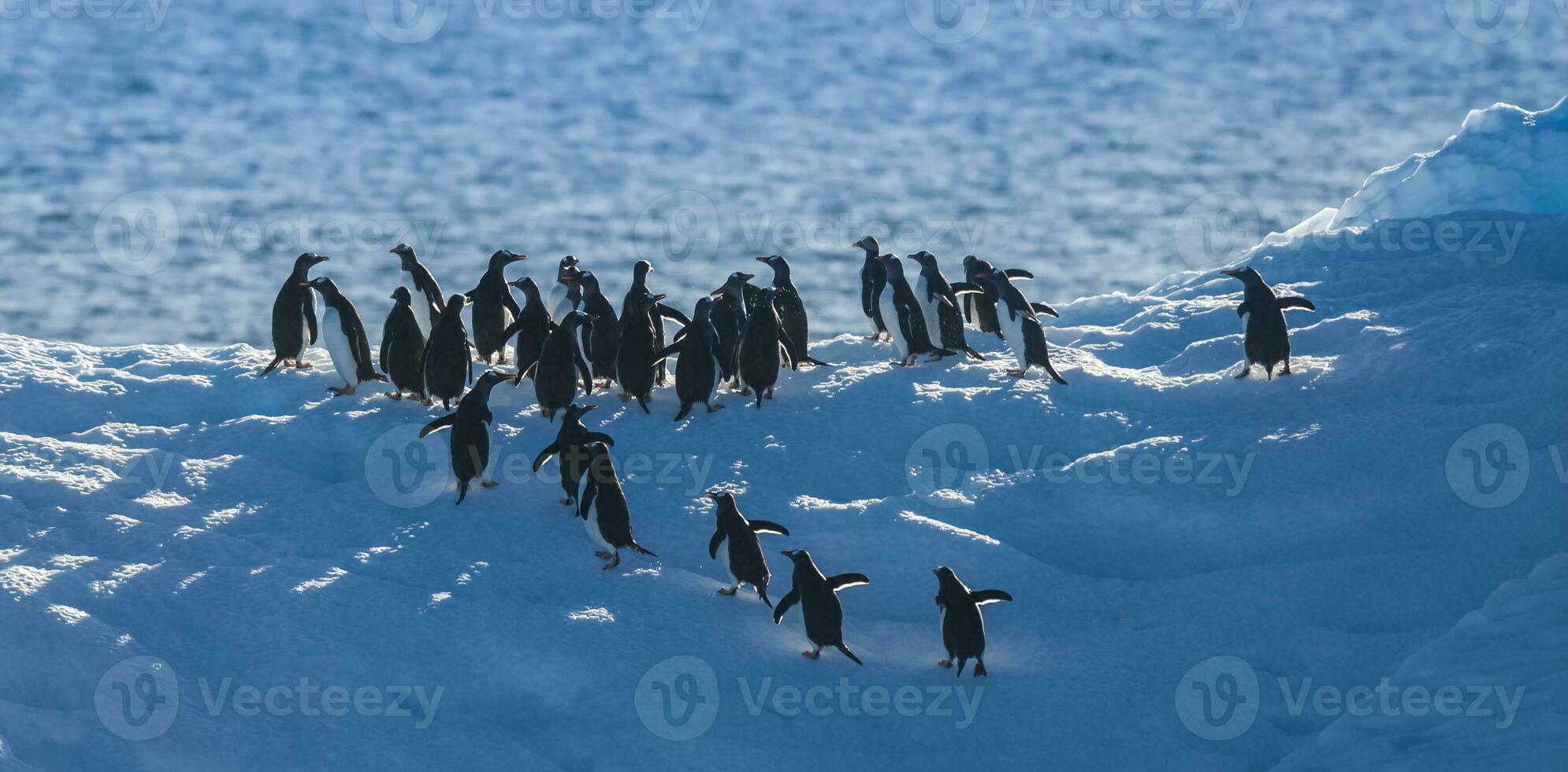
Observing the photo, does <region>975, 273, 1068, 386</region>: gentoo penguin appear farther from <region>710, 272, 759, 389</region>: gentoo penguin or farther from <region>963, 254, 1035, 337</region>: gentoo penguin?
<region>710, 272, 759, 389</region>: gentoo penguin

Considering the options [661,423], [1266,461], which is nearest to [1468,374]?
[1266,461]

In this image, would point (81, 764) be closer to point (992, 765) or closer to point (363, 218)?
point (992, 765)

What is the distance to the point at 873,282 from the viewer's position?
437 inches

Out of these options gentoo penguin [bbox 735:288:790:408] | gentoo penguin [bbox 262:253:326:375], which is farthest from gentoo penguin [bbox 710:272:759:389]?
gentoo penguin [bbox 262:253:326:375]

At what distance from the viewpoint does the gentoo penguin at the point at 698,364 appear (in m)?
9.48

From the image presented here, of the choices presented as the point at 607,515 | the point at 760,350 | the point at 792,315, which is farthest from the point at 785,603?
the point at 792,315

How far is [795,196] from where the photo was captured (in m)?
27.1

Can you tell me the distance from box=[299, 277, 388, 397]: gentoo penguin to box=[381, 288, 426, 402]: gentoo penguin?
18 cm

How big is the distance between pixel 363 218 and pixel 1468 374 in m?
20.7

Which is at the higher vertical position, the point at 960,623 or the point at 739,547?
the point at 739,547

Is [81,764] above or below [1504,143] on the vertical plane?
below

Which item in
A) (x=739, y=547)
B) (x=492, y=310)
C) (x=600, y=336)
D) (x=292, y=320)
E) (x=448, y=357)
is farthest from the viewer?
(x=492, y=310)

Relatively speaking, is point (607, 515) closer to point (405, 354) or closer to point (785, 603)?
point (785, 603)

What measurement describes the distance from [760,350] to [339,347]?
2.93m
